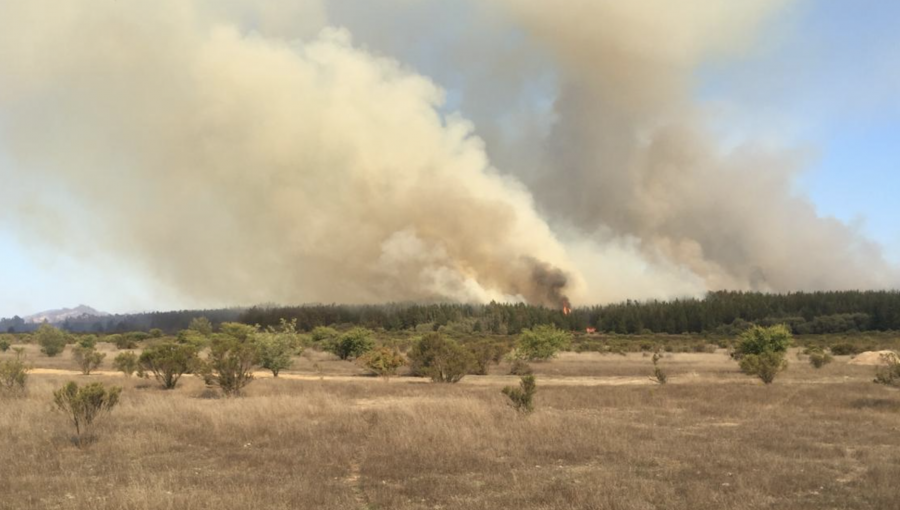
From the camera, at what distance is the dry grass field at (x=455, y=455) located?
30.4ft

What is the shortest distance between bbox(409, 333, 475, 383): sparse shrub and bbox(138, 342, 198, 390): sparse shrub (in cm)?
1255

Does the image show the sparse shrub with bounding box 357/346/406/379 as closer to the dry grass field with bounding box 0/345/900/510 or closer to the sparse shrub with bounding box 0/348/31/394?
the dry grass field with bounding box 0/345/900/510

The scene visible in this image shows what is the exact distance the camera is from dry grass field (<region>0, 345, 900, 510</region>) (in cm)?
926

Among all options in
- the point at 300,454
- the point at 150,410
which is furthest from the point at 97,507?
the point at 150,410

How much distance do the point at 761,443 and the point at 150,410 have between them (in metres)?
16.6

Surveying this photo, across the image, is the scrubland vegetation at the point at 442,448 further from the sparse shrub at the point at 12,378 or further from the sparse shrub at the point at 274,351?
the sparse shrub at the point at 274,351

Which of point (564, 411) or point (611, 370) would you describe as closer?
point (564, 411)

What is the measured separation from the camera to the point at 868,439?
48.0ft

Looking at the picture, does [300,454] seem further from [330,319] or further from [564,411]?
[330,319]

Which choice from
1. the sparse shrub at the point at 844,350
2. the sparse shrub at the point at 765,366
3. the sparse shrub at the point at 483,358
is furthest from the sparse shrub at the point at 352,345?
the sparse shrub at the point at 844,350

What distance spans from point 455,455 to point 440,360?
21.2 m

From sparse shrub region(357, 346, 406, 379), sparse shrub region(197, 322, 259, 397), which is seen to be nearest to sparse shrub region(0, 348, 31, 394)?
sparse shrub region(197, 322, 259, 397)

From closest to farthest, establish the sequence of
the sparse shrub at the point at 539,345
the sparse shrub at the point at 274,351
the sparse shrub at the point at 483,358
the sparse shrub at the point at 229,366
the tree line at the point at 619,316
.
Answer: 1. the sparse shrub at the point at 229,366
2. the sparse shrub at the point at 274,351
3. the sparse shrub at the point at 483,358
4. the sparse shrub at the point at 539,345
5. the tree line at the point at 619,316

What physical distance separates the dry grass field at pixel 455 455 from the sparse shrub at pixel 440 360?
38.9 feet
